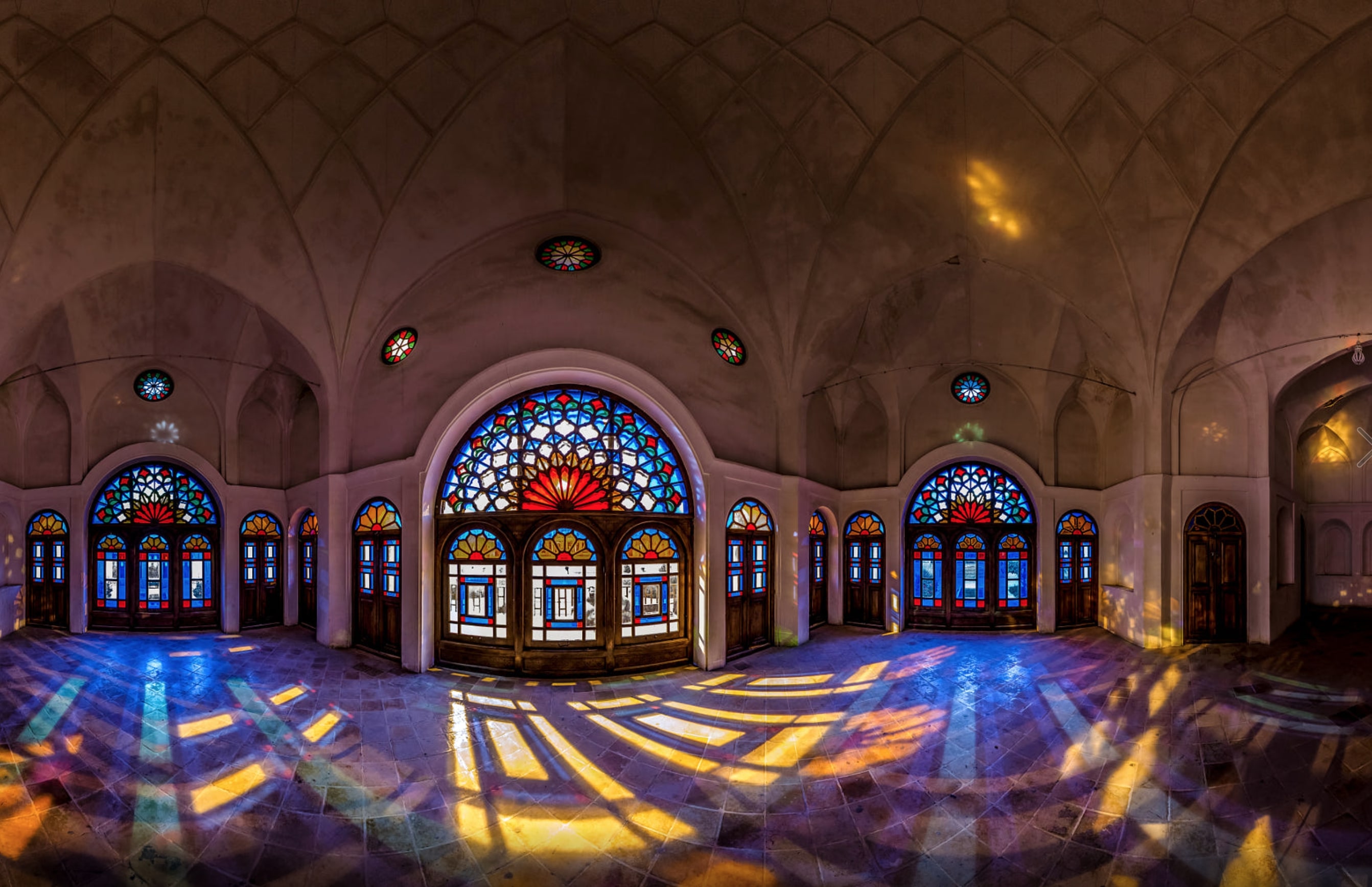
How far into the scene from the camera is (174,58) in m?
9.82

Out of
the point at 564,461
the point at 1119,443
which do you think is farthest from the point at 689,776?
the point at 1119,443

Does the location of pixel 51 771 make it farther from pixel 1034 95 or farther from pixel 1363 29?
pixel 1363 29

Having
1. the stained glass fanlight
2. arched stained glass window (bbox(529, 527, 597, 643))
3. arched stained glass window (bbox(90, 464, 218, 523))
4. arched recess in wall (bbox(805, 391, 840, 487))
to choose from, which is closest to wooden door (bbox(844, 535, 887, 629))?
the stained glass fanlight

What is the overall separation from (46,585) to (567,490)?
11208 mm

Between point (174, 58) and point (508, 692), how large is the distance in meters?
9.97

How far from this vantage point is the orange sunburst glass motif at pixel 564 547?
1168cm

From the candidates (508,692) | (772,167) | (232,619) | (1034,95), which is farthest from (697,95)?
(232,619)

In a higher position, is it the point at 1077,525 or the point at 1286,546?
the point at 1077,525

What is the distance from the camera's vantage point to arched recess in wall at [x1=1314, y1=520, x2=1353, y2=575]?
16828mm

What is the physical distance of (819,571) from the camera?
1563 centimetres

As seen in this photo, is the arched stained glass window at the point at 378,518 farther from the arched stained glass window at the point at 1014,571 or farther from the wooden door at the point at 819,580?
the arched stained glass window at the point at 1014,571

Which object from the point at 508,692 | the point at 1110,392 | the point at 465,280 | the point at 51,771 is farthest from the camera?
the point at 1110,392

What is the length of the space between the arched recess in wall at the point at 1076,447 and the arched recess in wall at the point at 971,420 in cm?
51

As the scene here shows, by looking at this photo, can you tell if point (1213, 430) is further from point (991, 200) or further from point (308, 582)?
point (308, 582)
